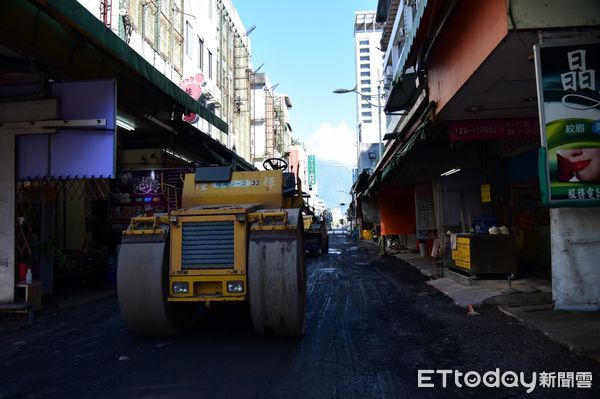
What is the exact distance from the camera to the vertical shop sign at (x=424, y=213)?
20406 millimetres

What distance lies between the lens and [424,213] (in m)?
21.0

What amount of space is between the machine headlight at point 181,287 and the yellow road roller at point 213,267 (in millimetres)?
13

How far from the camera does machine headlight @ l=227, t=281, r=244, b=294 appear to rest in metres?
6.04

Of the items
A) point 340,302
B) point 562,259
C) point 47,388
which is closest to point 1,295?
point 47,388

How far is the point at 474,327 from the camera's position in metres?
6.98

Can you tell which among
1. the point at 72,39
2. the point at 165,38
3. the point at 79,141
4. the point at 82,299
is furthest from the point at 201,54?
the point at 72,39

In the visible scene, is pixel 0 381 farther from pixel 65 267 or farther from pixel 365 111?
pixel 365 111

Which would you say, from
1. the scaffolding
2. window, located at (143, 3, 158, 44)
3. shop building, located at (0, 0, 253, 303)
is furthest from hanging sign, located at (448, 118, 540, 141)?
window, located at (143, 3, 158, 44)

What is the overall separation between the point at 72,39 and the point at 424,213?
1685cm

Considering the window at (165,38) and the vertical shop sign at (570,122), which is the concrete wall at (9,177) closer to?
the vertical shop sign at (570,122)

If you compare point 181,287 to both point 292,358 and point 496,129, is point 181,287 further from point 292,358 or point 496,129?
point 496,129

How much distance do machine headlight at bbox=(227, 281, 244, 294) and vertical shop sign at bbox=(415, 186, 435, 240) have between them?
15.4m

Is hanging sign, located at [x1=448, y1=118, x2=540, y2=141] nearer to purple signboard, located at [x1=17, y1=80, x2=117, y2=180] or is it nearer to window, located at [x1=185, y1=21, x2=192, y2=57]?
purple signboard, located at [x1=17, y1=80, x2=117, y2=180]

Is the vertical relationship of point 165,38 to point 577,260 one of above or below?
above
